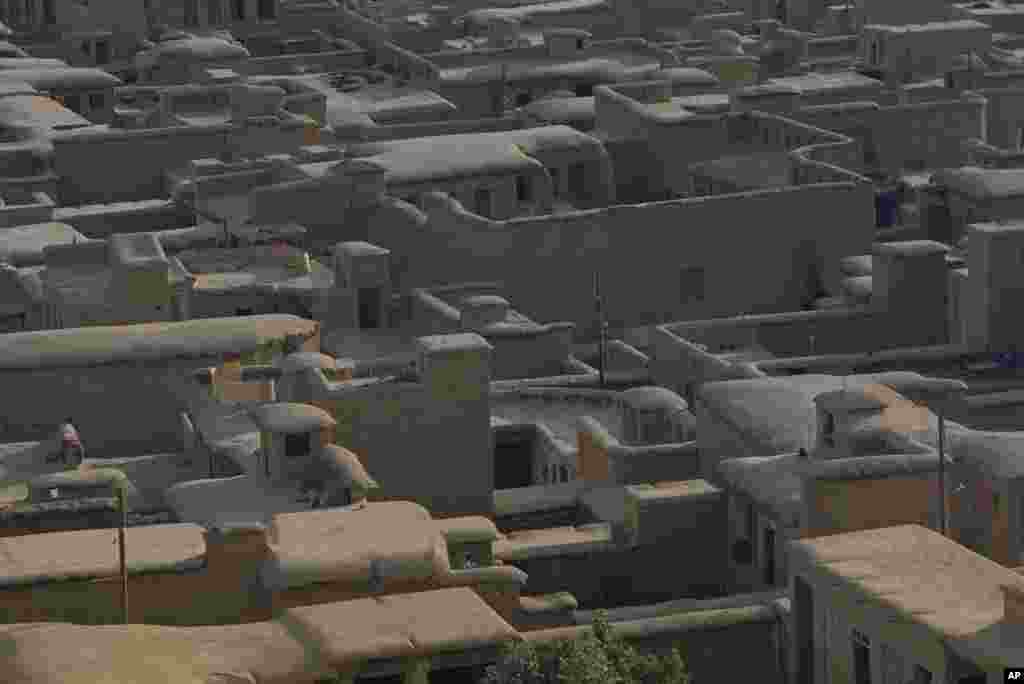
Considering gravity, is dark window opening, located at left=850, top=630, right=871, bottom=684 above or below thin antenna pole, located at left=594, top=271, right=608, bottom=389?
above

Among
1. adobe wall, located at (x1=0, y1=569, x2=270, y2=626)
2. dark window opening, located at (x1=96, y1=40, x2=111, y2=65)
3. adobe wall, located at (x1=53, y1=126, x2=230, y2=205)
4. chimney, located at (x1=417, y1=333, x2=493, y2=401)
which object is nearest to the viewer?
adobe wall, located at (x1=0, y1=569, x2=270, y2=626)

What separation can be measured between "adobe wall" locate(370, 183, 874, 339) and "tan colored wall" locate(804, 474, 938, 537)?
32.7 m

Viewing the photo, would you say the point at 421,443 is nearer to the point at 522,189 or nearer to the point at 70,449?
the point at 70,449

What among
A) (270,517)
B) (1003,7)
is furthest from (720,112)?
(270,517)

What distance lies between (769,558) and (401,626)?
1159cm

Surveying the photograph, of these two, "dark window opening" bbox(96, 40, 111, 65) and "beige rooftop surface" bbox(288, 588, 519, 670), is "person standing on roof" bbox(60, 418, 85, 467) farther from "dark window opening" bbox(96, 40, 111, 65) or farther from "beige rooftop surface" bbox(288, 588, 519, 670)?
"dark window opening" bbox(96, 40, 111, 65)

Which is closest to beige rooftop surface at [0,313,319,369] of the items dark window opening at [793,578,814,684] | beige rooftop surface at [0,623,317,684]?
beige rooftop surface at [0,623,317,684]

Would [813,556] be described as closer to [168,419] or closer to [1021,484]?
[1021,484]

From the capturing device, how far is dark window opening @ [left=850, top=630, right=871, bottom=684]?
5219cm

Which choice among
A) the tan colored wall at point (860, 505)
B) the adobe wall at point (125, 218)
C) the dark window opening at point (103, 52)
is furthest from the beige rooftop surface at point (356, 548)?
the dark window opening at point (103, 52)

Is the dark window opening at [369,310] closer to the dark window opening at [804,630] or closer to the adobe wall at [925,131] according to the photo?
the adobe wall at [925,131]

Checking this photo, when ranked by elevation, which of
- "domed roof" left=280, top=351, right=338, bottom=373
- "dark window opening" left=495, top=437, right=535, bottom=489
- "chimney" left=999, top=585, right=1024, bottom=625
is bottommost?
"dark window opening" left=495, top=437, right=535, bottom=489

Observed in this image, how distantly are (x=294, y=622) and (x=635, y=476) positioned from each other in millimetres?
15876

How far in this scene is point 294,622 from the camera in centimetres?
5278
